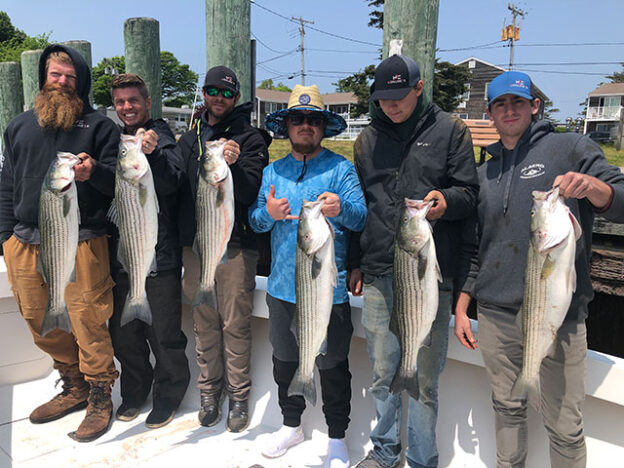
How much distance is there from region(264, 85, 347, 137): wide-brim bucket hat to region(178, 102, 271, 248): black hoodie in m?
0.20

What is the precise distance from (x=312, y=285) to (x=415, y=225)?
66 cm

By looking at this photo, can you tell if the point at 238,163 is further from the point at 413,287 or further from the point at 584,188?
the point at 584,188

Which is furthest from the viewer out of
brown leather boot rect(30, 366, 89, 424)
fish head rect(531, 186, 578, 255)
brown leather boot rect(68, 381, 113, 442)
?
brown leather boot rect(30, 366, 89, 424)

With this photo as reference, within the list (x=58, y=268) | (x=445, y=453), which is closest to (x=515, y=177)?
(x=445, y=453)

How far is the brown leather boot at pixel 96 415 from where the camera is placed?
3.45m

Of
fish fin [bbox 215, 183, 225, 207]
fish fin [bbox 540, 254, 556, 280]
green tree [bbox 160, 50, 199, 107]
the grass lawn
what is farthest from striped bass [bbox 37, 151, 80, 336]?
green tree [bbox 160, 50, 199, 107]

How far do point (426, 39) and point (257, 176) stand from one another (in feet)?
5.65

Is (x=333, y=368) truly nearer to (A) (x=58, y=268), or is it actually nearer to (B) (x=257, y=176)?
(B) (x=257, y=176)

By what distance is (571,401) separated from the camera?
92.0 inches

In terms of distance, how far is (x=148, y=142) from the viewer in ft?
9.26

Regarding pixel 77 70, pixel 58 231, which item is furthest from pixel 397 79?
pixel 77 70

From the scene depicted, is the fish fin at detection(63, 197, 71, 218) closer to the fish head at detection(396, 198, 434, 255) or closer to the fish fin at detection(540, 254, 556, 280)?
the fish head at detection(396, 198, 434, 255)

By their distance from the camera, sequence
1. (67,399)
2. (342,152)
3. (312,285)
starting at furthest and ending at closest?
(342,152) < (67,399) < (312,285)

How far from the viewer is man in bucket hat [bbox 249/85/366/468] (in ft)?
9.30
